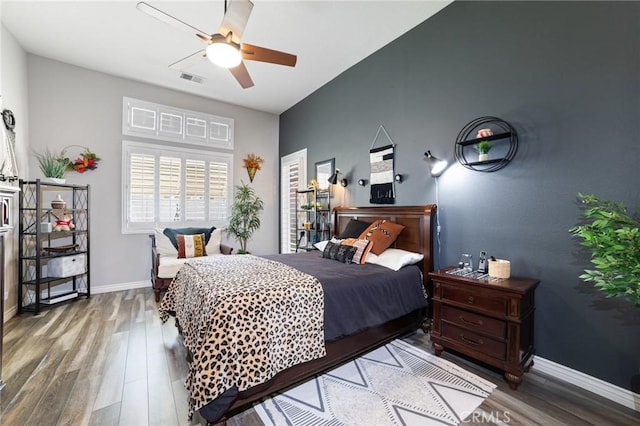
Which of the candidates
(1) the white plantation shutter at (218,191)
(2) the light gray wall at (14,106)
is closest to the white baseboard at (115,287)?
(2) the light gray wall at (14,106)

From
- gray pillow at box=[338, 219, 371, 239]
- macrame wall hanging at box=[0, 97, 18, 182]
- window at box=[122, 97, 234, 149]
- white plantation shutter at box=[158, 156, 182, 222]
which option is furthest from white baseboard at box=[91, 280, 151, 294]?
gray pillow at box=[338, 219, 371, 239]

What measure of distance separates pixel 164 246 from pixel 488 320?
4.40 metres

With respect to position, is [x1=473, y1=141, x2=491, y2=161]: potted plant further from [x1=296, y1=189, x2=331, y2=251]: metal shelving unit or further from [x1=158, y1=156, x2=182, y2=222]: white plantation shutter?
[x1=158, y1=156, x2=182, y2=222]: white plantation shutter

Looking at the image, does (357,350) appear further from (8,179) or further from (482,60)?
(8,179)

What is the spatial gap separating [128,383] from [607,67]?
4.21 metres

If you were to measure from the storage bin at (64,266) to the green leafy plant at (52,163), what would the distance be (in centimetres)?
111

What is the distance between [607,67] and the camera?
1900 millimetres

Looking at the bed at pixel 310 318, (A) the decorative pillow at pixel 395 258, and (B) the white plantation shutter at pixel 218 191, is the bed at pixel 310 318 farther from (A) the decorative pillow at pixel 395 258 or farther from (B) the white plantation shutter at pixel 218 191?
(B) the white plantation shutter at pixel 218 191

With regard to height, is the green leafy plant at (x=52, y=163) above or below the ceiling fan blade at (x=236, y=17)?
below

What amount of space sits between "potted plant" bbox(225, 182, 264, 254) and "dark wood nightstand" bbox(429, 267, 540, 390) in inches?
144

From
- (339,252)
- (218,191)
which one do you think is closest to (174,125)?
(218,191)

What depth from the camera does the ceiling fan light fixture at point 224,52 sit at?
211cm

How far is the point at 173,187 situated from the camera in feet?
15.7

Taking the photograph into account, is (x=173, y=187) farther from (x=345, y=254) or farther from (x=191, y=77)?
(x=345, y=254)
